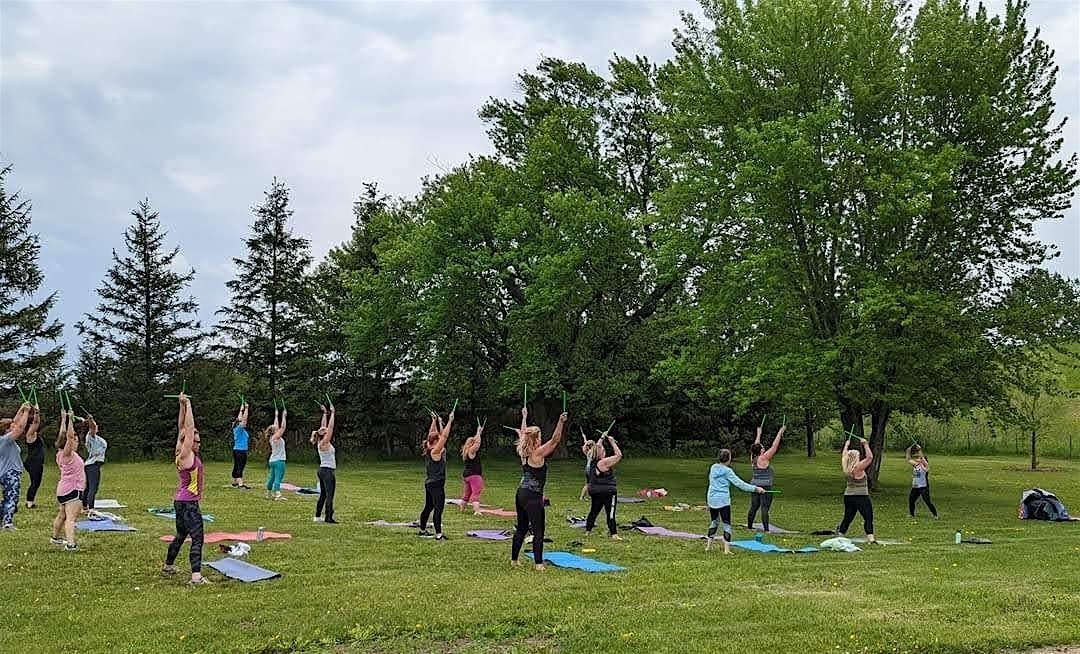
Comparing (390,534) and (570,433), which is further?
(570,433)

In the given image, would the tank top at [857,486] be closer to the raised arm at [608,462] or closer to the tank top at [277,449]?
the raised arm at [608,462]

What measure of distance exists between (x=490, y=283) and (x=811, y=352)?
54.8 feet

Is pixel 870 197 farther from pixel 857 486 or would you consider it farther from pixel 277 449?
pixel 277 449

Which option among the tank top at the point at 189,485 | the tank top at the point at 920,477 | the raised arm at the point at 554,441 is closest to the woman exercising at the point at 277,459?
the tank top at the point at 189,485

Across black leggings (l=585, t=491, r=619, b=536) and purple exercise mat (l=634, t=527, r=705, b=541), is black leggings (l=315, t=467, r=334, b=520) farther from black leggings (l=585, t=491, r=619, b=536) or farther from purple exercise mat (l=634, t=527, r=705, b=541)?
purple exercise mat (l=634, t=527, r=705, b=541)

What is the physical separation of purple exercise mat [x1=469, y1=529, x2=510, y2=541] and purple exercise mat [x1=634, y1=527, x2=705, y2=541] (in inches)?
108

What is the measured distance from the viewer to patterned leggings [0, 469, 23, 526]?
14.5 m

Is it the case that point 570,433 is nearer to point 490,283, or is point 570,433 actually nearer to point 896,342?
point 490,283

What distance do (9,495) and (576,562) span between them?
30.2 feet

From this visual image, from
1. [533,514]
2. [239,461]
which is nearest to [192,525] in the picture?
[533,514]

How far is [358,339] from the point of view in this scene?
4022 cm

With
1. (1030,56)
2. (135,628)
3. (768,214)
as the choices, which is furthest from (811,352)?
(135,628)

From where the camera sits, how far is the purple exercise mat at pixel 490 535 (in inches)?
608

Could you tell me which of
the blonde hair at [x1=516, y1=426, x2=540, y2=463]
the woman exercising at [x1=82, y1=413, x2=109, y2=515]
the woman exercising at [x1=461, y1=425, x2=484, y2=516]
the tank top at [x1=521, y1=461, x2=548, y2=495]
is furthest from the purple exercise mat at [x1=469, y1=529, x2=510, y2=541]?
the woman exercising at [x1=82, y1=413, x2=109, y2=515]
